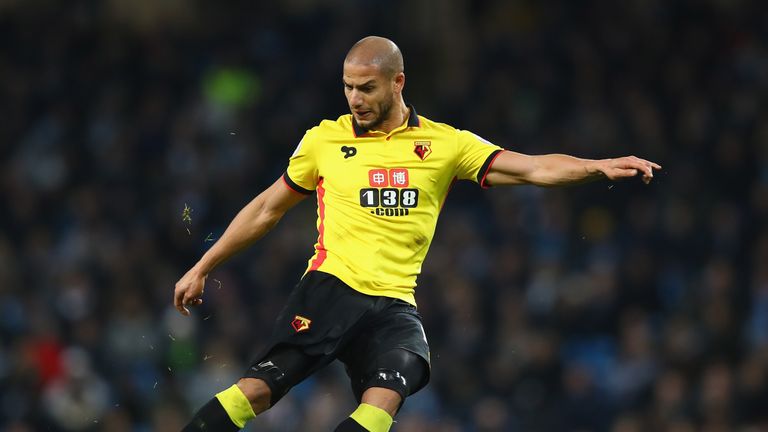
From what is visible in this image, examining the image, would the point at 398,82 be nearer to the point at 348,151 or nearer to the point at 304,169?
the point at 348,151

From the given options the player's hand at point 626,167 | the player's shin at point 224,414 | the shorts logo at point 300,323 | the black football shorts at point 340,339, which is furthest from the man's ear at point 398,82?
the player's shin at point 224,414

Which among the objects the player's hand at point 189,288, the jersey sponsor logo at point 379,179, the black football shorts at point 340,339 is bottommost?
the black football shorts at point 340,339

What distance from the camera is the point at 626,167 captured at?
570cm

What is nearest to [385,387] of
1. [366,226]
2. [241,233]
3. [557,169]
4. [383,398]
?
[383,398]

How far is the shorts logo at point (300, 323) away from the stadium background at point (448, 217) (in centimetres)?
463

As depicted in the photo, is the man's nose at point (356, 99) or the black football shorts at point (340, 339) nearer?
the black football shorts at point (340, 339)

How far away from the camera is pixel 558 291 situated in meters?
11.5

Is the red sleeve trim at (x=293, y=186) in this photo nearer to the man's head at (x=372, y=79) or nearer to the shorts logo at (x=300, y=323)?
the man's head at (x=372, y=79)

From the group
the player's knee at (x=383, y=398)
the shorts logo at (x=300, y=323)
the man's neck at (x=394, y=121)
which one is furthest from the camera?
the man's neck at (x=394, y=121)

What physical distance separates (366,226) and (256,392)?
0.93m

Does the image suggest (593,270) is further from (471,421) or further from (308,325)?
(308,325)

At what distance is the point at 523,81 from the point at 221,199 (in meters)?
3.39

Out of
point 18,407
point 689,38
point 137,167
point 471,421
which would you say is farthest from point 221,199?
point 689,38

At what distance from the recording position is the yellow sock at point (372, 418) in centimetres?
557
